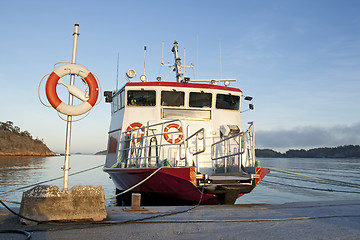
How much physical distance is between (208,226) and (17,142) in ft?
337

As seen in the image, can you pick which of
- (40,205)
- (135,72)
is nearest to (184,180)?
(40,205)

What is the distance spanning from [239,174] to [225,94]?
3075mm

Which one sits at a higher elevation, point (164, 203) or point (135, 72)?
point (135, 72)

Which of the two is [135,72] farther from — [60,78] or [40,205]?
[40,205]

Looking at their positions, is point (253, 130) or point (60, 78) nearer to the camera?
point (60, 78)

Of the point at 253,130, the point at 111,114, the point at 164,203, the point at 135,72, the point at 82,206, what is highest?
the point at 135,72

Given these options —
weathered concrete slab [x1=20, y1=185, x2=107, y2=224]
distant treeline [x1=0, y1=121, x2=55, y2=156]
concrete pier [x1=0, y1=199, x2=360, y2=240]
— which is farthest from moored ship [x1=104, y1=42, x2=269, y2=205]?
→ distant treeline [x1=0, y1=121, x2=55, y2=156]

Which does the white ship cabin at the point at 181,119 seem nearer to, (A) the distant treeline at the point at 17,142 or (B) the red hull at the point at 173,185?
(B) the red hull at the point at 173,185

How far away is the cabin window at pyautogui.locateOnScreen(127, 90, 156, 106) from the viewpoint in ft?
31.4

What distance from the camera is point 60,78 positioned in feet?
15.0

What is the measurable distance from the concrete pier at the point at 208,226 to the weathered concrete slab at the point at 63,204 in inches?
5.4

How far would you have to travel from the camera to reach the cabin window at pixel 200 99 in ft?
31.8

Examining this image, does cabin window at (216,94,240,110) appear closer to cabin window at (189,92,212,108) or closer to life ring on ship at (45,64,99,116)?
cabin window at (189,92,212,108)

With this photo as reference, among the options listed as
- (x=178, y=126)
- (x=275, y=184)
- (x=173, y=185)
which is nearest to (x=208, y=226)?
(x=173, y=185)
